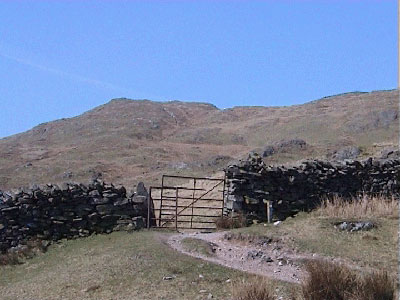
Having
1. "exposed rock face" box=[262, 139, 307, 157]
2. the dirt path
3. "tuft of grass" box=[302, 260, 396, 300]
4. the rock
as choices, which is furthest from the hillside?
"tuft of grass" box=[302, 260, 396, 300]

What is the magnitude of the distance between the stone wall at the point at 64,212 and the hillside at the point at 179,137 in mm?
19745

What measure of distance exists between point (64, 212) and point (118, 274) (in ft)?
22.8

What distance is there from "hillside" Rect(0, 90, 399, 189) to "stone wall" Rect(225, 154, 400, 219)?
12175mm

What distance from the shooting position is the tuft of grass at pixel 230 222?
1967 centimetres

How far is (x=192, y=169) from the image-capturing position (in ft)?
162

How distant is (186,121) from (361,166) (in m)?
76.3

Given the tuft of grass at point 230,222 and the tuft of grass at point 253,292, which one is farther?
the tuft of grass at point 230,222

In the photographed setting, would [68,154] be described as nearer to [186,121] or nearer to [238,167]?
[186,121]

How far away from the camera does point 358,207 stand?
19.5 m

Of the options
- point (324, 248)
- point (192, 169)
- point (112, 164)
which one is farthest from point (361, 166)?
point (112, 164)

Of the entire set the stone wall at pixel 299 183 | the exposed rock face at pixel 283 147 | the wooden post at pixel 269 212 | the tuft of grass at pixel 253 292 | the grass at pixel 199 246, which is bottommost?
the grass at pixel 199 246

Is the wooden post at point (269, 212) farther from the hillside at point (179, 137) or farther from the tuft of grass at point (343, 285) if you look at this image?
the hillside at point (179, 137)

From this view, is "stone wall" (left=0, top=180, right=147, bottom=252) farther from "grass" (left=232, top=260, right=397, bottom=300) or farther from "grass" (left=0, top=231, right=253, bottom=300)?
"grass" (left=232, top=260, right=397, bottom=300)

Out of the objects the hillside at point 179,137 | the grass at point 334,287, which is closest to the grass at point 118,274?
the grass at point 334,287
